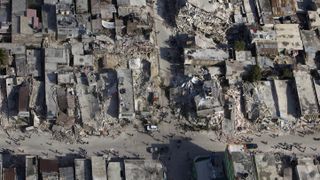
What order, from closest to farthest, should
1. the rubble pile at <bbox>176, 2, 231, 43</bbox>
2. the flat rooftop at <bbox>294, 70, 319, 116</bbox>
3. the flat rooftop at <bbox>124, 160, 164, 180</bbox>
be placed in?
the flat rooftop at <bbox>124, 160, 164, 180</bbox> < the flat rooftop at <bbox>294, 70, 319, 116</bbox> < the rubble pile at <bbox>176, 2, 231, 43</bbox>

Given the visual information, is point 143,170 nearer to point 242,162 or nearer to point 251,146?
point 242,162

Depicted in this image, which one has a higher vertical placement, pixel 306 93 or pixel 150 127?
pixel 306 93

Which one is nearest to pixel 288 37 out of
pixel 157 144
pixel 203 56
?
pixel 203 56

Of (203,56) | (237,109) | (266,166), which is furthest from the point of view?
(203,56)

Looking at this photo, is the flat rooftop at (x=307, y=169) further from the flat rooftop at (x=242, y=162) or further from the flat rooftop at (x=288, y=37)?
the flat rooftop at (x=288, y=37)

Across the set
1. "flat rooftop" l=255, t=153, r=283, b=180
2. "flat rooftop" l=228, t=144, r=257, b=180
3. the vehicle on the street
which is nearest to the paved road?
the vehicle on the street

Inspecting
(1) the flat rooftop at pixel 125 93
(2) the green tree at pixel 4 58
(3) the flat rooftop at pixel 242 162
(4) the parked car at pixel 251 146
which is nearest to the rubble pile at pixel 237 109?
(4) the parked car at pixel 251 146

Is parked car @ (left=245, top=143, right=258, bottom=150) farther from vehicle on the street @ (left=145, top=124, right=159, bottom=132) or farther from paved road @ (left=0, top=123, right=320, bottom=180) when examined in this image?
vehicle on the street @ (left=145, top=124, right=159, bottom=132)
